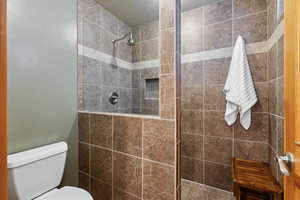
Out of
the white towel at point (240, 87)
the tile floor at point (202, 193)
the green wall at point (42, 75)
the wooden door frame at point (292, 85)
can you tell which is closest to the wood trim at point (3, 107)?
the green wall at point (42, 75)

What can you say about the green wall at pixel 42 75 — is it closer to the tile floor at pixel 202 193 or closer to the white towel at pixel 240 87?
the tile floor at pixel 202 193

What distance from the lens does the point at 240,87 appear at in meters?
1.59

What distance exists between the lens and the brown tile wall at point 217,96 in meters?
1.60

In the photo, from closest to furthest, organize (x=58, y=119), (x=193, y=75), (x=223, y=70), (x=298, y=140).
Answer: (x=298, y=140)
(x=58, y=119)
(x=223, y=70)
(x=193, y=75)

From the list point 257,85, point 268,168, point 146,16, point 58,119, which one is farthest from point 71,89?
point 268,168

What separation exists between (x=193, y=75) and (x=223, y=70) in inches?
14.8

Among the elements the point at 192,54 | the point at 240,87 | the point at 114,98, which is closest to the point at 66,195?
the point at 114,98

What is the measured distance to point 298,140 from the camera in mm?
594

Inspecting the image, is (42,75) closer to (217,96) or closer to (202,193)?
(217,96)

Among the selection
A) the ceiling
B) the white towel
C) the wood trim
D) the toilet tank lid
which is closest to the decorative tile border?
the white towel

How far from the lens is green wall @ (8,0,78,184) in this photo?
1.11 m

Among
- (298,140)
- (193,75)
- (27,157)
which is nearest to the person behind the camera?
(298,140)

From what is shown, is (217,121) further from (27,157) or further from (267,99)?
(27,157)

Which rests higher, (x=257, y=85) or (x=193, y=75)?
(x=193, y=75)
